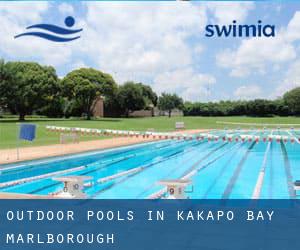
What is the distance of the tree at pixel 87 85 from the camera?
144 feet

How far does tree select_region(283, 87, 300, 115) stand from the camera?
181 ft

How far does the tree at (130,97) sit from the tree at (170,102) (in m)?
11.3

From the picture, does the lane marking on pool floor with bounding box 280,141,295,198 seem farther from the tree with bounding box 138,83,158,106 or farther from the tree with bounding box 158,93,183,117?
the tree with bounding box 138,83,158,106

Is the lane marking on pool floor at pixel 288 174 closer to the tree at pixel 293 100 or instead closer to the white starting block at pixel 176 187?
the white starting block at pixel 176 187

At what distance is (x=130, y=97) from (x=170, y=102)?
1350 cm

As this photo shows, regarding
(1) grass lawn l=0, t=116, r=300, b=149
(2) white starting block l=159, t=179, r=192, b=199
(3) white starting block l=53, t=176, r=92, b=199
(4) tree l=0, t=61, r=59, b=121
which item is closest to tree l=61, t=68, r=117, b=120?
(4) tree l=0, t=61, r=59, b=121

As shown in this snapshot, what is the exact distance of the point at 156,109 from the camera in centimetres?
7262

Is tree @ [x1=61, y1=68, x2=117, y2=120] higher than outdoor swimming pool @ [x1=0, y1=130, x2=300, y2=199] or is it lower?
higher

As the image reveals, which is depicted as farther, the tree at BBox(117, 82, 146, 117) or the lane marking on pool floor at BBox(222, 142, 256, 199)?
the tree at BBox(117, 82, 146, 117)

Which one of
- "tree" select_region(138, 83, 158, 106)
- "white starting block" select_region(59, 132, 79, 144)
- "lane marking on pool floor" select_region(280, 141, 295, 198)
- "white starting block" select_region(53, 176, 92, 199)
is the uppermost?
"tree" select_region(138, 83, 158, 106)

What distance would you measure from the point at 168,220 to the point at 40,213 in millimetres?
1833

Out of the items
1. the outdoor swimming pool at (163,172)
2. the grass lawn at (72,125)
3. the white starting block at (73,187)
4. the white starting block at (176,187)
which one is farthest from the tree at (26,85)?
the white starting block at (176,187)

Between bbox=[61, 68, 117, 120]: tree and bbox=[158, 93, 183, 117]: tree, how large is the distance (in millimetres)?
21538

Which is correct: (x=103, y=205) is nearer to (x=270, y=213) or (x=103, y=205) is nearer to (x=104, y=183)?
(x=270, y=213)
